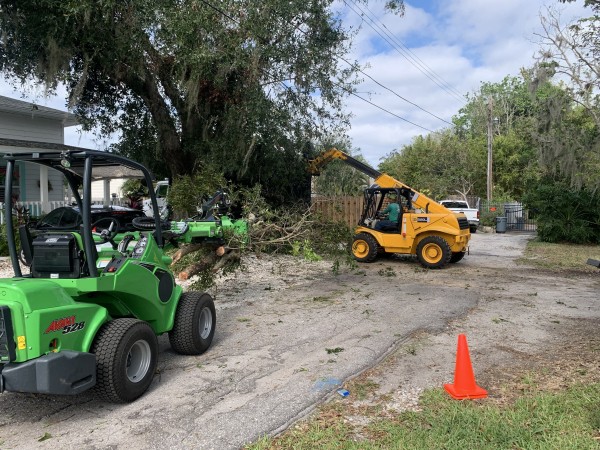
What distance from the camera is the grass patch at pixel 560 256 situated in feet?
44.6

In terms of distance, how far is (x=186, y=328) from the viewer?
5.55 m

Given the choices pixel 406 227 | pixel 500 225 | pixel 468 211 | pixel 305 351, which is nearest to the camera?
pixel 305 351

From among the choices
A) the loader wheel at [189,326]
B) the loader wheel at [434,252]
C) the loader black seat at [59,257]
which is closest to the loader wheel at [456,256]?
the loader wheel at [434,252]

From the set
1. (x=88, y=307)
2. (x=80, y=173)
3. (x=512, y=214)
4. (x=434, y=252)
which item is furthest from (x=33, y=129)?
(x=512, y=214)

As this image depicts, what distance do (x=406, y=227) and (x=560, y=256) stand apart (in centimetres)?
617

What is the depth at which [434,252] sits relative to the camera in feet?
42.5

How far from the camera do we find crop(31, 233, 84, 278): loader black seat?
4312mm

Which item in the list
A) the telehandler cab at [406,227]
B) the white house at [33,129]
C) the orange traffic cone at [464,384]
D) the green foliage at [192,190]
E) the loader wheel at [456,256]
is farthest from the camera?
the white house at [33,129]

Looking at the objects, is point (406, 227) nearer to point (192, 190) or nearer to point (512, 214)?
point (192, 190)

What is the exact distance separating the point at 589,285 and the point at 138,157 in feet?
38.4

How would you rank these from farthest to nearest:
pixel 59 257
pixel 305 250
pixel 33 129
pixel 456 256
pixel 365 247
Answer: pixel 33 129
pixel 456 256
pixel 365 247
pixel 305 250
pixel 59 257

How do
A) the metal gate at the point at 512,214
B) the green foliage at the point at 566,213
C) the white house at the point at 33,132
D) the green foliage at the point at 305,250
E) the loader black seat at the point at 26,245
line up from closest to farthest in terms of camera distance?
the loader black seat at the point at 26,245 < the green foliage at the point at 305,250 < the white house at the point at 33,132 < the green foliage at the point at 566,213 < the metal gate at the point at 512,214

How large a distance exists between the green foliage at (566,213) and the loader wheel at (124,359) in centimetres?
1984

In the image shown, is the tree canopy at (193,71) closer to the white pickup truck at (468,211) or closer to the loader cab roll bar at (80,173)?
the loader cab roll bar at (80,173)
